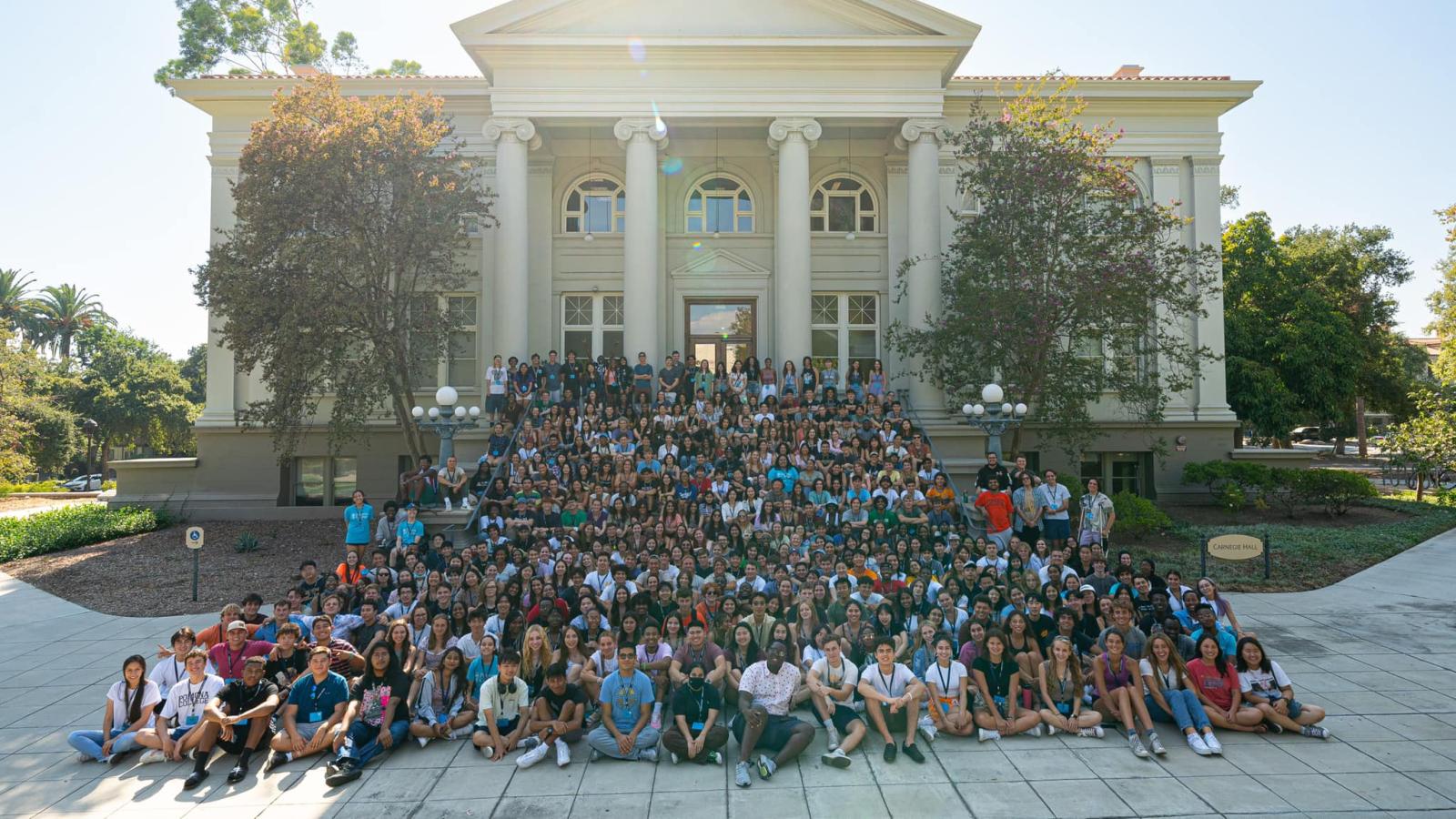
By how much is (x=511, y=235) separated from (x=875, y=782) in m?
16.6

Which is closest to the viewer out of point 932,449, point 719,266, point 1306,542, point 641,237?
point 1306,542

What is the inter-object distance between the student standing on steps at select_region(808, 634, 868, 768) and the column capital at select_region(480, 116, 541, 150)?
16325mm

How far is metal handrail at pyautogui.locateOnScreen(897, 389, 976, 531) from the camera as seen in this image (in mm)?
14461

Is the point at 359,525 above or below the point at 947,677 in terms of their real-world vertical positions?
above

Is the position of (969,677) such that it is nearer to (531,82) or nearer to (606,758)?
(606,758)

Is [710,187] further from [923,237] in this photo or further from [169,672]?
[169,672]

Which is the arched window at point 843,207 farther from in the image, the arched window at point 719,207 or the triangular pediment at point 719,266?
the triangular pediment at point 719,266

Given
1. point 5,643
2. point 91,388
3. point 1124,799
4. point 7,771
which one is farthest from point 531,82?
point 91,388

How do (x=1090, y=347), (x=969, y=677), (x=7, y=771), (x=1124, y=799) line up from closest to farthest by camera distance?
(x=1124, y=799)
(x=7, y=771)
(x=969, y=677)
(x=1090, y=347)

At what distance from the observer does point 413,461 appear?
1962 centimetres

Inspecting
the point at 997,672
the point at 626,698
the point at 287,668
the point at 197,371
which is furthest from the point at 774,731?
the point at 197,371

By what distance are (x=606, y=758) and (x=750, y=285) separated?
17.0m

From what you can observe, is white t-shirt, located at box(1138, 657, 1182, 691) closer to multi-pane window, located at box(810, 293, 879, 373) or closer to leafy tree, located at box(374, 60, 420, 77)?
multi-pane window, located at box(810, 293, 879, 373)

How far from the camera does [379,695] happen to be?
8.11 metres
